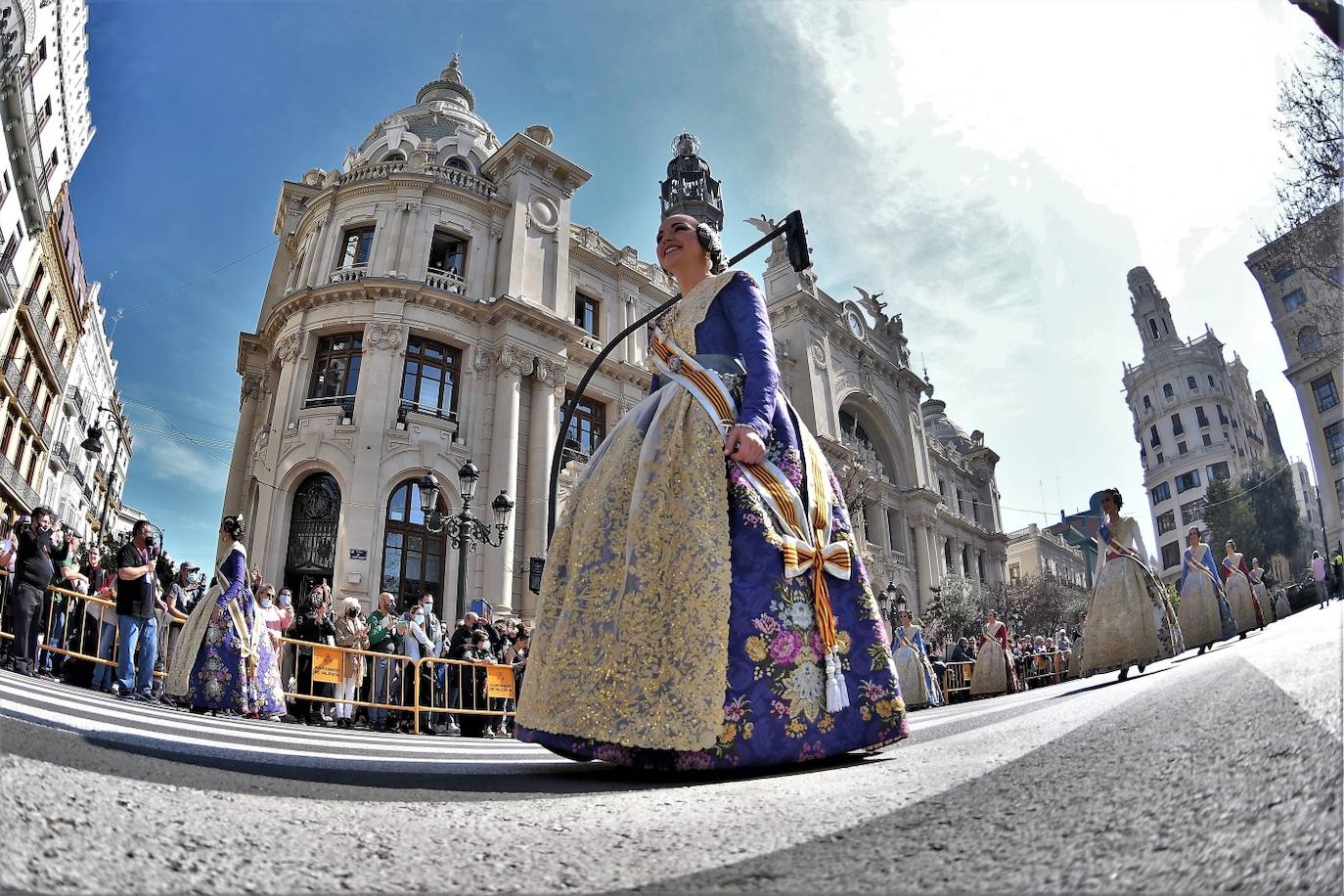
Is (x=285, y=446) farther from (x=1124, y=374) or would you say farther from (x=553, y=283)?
(x=1124, y=374)

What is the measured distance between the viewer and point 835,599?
2.38m

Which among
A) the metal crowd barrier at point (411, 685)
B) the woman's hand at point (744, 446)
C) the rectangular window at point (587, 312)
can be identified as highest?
the rectangular window at point (587, 312)

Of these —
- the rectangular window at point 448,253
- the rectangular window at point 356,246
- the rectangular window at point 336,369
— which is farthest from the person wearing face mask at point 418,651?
the rectangular window at point 356,246

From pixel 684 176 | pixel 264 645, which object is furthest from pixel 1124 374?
pixel 264 645

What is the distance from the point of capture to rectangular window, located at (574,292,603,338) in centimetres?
2312

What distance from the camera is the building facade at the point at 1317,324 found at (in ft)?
36.3

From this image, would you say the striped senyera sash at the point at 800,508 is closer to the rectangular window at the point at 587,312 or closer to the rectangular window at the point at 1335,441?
the rectangular window at the point at 587,312

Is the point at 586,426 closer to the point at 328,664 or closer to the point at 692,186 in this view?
the point at 328,664

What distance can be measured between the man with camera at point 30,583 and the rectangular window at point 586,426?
1348 cm

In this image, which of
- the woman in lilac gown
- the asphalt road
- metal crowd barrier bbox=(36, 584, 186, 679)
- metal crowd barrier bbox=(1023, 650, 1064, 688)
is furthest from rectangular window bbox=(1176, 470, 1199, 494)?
metal crowd barrier bbox=(36, 584, 186, 679)

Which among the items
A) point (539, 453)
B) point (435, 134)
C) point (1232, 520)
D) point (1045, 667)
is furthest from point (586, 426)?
point (1232, 520)

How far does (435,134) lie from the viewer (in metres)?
23.3

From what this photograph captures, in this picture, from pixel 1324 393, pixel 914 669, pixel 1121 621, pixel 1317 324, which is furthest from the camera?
pixel 1324 393

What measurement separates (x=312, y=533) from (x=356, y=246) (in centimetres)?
855
